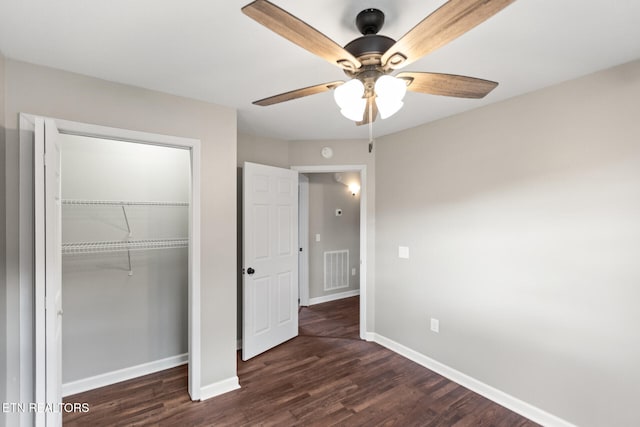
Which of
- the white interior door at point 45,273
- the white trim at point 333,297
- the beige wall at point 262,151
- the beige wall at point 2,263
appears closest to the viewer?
the white interior door at point 45,273

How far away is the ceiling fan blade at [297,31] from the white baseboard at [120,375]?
3.04 metres

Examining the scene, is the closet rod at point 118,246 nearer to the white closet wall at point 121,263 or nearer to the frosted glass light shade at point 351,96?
the white closet wall at point 121,263

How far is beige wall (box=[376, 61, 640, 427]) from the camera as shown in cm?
177

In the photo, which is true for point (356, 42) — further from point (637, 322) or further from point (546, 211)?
point (637, 322)

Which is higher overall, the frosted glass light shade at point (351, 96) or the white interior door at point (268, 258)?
the frosted glass light shade at point (351, 96)

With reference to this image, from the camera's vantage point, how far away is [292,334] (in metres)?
3.47

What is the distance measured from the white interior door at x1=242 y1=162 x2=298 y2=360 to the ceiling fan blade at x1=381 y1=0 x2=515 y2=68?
7.08 ft

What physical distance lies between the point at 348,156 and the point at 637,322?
2.66 m

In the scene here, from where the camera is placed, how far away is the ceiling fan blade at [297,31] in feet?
2.72

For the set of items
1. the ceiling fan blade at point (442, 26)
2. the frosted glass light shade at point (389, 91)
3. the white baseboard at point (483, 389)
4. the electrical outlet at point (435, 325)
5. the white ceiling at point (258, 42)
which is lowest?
the white baseboard at point (483, 389)

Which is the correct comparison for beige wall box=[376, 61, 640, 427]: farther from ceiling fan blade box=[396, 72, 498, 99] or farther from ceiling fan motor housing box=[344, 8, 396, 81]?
ceiling fan motor housing box=[344, 8, 396, 81]

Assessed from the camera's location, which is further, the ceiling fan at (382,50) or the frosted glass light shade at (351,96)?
the frosted glass light shade at (351,96)

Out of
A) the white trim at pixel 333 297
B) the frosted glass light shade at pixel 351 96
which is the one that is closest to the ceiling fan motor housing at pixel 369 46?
the frosted glass light shade at pixel 351 96

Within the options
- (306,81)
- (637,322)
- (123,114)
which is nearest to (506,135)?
(637,322)
